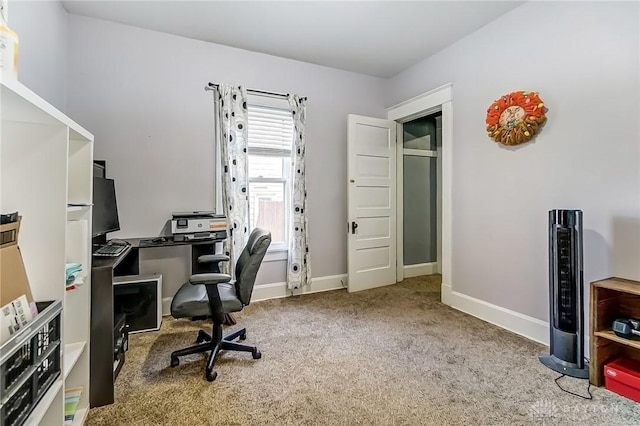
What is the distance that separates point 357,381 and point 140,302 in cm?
194

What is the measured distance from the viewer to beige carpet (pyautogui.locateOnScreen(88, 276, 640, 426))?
1613mm

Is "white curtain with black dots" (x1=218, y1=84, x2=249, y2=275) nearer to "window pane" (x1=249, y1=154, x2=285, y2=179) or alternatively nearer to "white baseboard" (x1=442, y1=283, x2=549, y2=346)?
"window pane" (x1=249, y1=154, x2=285, y2=179)

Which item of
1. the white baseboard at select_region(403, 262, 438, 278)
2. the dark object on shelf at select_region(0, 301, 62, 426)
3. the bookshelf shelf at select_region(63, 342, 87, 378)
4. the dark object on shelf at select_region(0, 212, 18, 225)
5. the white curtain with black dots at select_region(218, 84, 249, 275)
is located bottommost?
the white baseboard at select_region(403, 262, 438, 278)

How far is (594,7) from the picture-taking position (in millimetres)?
2162

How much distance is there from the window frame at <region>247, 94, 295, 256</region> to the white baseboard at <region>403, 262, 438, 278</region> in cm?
195

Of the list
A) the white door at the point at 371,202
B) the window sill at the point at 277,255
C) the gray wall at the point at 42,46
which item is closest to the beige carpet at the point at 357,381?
the window sill at the point at 277,255

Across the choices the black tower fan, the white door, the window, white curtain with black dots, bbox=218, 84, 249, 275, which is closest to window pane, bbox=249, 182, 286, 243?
the window

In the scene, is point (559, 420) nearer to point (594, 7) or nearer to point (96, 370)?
point (96, 370)

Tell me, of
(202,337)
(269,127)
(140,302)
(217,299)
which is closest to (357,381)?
(217,299)

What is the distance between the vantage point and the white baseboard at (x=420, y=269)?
4586 millimetres

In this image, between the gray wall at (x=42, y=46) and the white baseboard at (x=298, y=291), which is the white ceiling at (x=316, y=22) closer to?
the gray wall at (x=42, y=46)

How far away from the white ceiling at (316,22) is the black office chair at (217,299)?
1.95 m

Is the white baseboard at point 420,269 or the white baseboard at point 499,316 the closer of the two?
the white baseboard at point 499,316

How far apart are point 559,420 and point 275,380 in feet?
5.01
